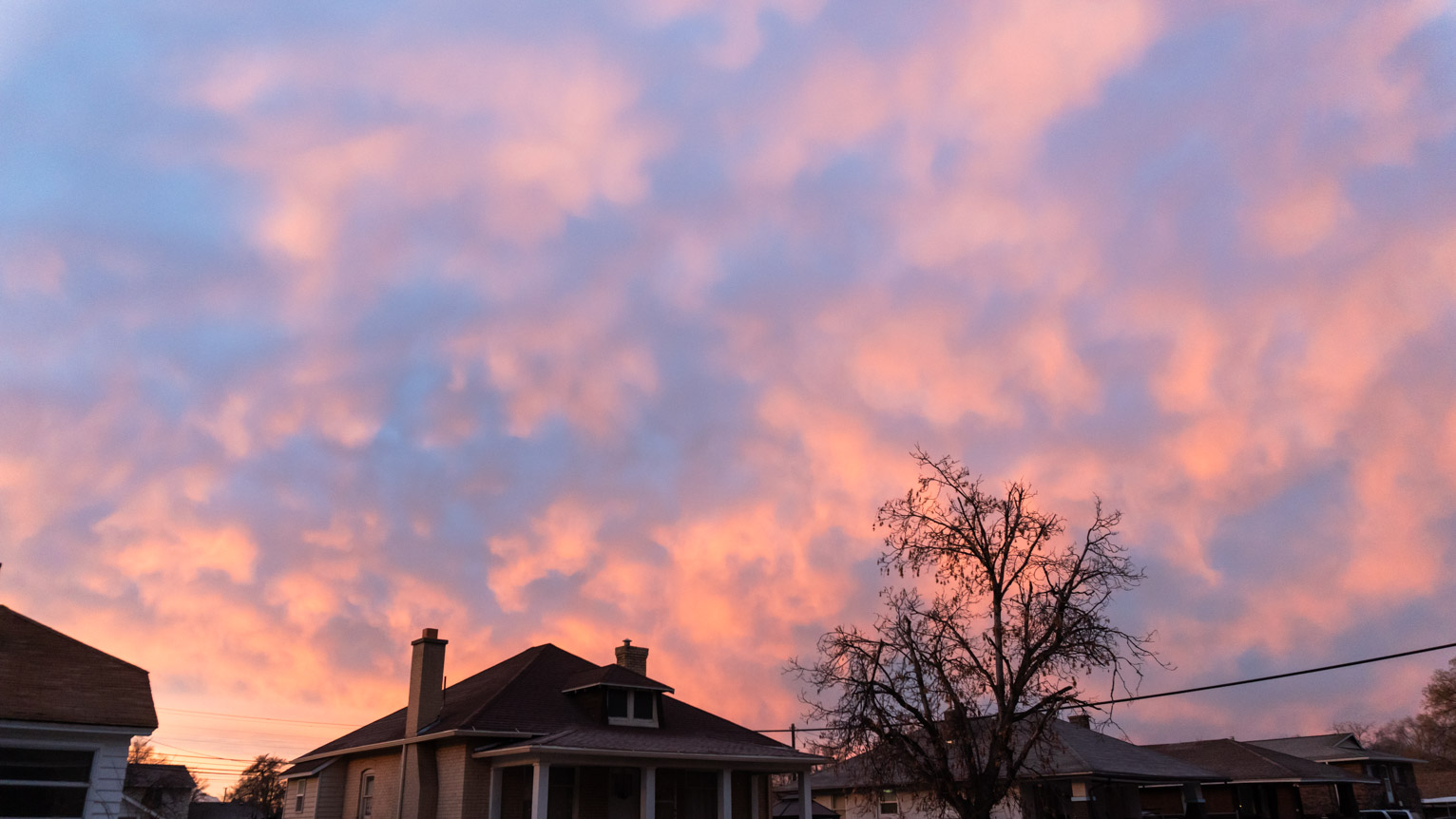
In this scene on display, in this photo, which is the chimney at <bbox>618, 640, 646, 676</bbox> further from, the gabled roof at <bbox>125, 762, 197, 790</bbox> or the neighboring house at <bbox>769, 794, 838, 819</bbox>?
the gabled roof at <bbox>125, 762, 197, 790</bbox>

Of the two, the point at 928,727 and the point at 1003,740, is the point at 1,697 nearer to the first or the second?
the point at 928,727

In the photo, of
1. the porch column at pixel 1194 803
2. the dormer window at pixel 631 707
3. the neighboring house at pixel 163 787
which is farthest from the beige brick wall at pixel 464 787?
the neighboring house at pixel 163 787

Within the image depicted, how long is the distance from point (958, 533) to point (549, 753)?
12439 mm

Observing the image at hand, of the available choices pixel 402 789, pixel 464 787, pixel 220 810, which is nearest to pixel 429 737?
pixel 464 787

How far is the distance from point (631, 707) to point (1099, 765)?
67.3 ft

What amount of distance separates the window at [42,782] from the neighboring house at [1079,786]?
71.2ft

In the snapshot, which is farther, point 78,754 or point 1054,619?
point 1054,619

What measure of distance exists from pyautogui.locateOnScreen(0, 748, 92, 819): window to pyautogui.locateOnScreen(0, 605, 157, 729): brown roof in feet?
2.69

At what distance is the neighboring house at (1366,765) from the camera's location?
6147cm

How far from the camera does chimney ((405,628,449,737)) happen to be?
29.2 meters

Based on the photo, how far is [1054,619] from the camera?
21656mm

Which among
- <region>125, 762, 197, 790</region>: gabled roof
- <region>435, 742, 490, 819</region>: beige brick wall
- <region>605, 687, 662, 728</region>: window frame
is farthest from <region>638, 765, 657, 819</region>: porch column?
<region>125, 762, 197, 790</region>: gabled roof

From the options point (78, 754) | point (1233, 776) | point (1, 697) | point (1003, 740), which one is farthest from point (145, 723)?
point (1233, 776)

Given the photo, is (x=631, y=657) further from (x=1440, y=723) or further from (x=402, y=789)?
(x=1440, y=723)
